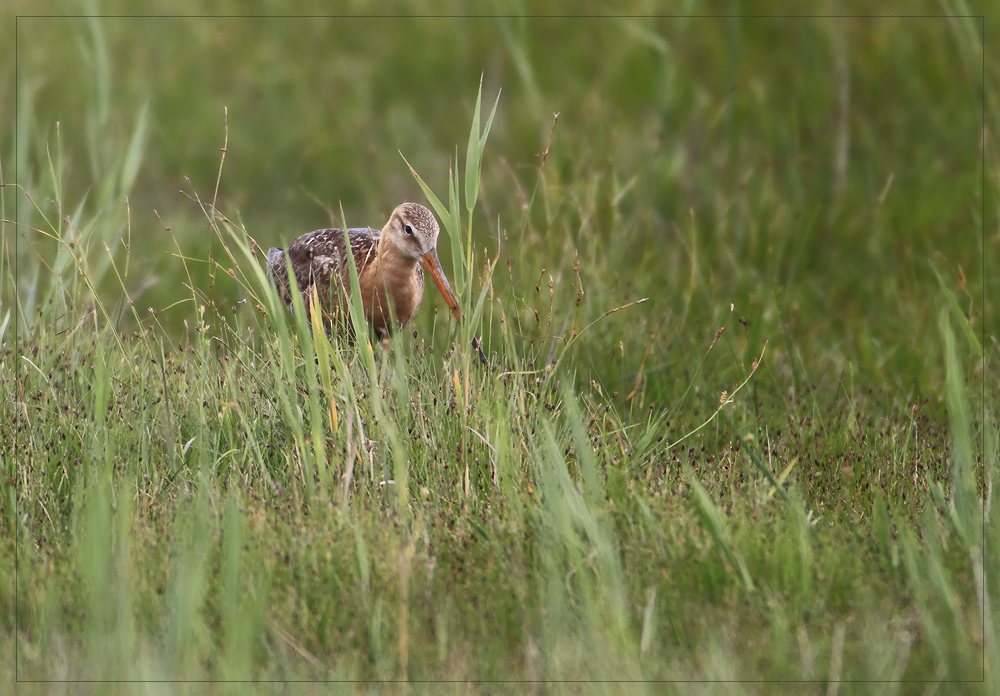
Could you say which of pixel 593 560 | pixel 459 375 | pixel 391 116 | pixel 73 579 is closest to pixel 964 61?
pixel 391 116

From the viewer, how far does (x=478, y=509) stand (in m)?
3.10

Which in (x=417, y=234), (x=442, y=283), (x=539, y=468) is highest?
(x=417, y=234)

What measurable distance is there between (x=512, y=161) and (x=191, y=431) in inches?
177

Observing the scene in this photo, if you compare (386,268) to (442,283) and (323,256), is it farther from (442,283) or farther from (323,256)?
(323,256)

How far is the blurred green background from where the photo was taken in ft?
16.4

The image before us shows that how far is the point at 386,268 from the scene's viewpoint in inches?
167

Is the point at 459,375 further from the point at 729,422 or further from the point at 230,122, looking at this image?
the point at 230,122

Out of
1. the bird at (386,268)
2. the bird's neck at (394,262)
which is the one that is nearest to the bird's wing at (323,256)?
the bird at (386,268)

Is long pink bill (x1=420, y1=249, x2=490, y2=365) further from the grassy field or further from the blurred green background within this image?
the blurred green background

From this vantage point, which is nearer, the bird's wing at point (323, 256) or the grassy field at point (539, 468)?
the grassy field at point (539, 468)

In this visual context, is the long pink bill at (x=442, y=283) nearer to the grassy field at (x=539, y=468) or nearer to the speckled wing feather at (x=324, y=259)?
the grassy field at (x=539, y=468)

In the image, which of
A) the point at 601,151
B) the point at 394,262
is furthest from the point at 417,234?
the point at 601,151

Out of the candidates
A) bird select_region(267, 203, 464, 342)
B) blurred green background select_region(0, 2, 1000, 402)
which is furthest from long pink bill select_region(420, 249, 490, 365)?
blurred green background select_region(0, 2, 1000, 402)

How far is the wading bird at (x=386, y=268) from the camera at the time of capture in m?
4.05
